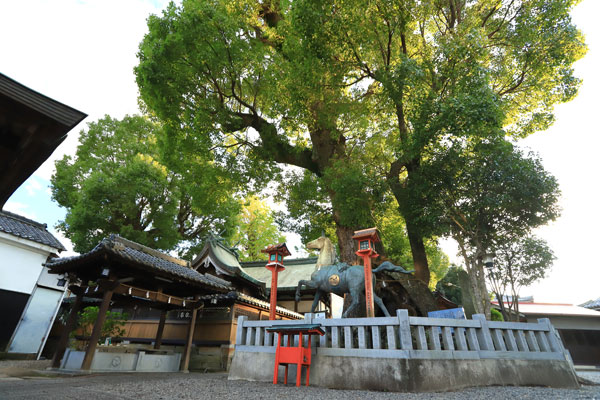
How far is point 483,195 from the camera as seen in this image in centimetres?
973

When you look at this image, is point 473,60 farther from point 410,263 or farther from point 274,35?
point 410,263

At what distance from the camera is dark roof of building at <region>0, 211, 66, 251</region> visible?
38.4 ft

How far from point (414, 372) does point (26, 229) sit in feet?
51.5

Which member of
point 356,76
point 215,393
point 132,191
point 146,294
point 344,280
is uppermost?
point 356,76

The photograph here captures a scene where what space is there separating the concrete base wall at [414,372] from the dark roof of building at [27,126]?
539cm

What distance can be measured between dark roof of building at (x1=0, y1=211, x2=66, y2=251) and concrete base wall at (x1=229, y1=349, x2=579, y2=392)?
11.1m

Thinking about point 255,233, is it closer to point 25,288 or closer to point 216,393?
point 25,288

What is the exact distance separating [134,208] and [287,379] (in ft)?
48.0

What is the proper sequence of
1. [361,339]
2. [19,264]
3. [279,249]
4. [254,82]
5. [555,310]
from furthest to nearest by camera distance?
[555,310], [254,82], [19,264], [279,249], [361,339]

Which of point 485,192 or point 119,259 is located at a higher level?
point 485,192

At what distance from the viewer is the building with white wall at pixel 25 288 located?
36.8ft

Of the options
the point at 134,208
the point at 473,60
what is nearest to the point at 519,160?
the point at 473,60

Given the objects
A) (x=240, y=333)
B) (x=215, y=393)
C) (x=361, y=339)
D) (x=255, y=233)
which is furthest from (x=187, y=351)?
(x=255, y=233)

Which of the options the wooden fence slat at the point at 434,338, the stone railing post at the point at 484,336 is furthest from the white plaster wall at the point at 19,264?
the stone railing post at the point at 484,336
